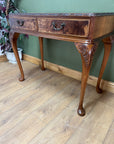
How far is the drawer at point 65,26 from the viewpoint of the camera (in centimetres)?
63

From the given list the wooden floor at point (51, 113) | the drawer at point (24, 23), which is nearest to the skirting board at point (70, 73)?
the wooden floor at point (51, 113)

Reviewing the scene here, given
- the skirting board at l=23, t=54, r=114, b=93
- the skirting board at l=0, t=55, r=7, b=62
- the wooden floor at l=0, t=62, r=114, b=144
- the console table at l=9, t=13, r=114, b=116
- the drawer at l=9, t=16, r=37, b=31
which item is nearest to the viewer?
the console table at l=9, t=13, r=114, b=116

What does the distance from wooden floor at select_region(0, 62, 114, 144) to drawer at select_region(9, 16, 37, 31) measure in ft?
2.05

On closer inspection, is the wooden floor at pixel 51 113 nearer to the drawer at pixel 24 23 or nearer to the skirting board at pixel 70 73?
the skirting board at pixel 70 73

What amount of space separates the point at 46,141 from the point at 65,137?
0.13m

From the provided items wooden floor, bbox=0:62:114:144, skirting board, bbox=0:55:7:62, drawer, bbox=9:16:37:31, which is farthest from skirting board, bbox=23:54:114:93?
drawer, bbox=9:16:37:31

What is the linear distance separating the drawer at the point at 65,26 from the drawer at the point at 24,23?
7 cm

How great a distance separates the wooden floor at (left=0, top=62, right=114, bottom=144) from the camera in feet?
2.46

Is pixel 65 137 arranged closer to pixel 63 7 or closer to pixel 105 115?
pixel 105 115

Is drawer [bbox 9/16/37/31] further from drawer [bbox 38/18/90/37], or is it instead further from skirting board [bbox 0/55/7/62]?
skirting board [bbox 0/55/7/62]

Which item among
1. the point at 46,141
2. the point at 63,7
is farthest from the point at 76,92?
the point at 63,7

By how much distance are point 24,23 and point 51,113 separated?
2.55 feet

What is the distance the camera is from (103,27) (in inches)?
27.5

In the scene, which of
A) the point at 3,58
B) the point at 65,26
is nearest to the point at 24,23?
the point at 65,26
